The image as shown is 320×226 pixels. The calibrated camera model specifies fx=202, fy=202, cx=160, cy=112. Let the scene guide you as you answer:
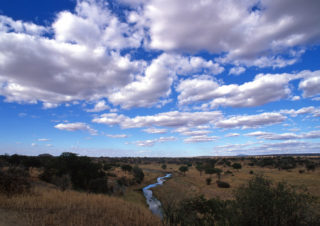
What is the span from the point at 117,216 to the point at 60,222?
2.95 m

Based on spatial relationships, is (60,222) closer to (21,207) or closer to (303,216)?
(21,207)

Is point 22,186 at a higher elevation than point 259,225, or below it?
higher

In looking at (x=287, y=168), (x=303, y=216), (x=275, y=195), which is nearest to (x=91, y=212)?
(x=275, y=195)

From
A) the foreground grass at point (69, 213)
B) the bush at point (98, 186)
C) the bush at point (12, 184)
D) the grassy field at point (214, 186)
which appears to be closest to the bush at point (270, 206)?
the foreground grass at point (69, 213)

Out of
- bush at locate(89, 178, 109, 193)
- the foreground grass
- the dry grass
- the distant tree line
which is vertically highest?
the distant tree line

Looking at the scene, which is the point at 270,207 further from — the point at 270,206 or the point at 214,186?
the point at 214,186

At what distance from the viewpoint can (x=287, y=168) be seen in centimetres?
7388

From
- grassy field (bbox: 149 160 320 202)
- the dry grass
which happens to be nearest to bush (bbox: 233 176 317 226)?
grassy field (bbox: 149 160 320 202)

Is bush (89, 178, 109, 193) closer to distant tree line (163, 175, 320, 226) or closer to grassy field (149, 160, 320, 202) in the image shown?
grassy field (149, 160, 320, 202)

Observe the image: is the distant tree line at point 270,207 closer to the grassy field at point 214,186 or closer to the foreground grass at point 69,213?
the foreground grass at point 69,213

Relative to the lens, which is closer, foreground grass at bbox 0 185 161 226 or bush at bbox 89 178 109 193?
foreground grass at bbox 0 185 161 226

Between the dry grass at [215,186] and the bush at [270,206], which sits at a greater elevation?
the bush at [270,206]

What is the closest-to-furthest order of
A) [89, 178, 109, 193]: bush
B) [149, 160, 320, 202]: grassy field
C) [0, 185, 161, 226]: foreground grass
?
[0, 185, 161, 226]: foreground grass
[89, 178, 109, 193]: bush
[149, 160, 320, 202]: grassy field

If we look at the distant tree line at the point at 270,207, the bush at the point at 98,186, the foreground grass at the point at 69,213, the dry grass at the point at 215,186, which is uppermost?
the distant tree line at the point at 270,207
